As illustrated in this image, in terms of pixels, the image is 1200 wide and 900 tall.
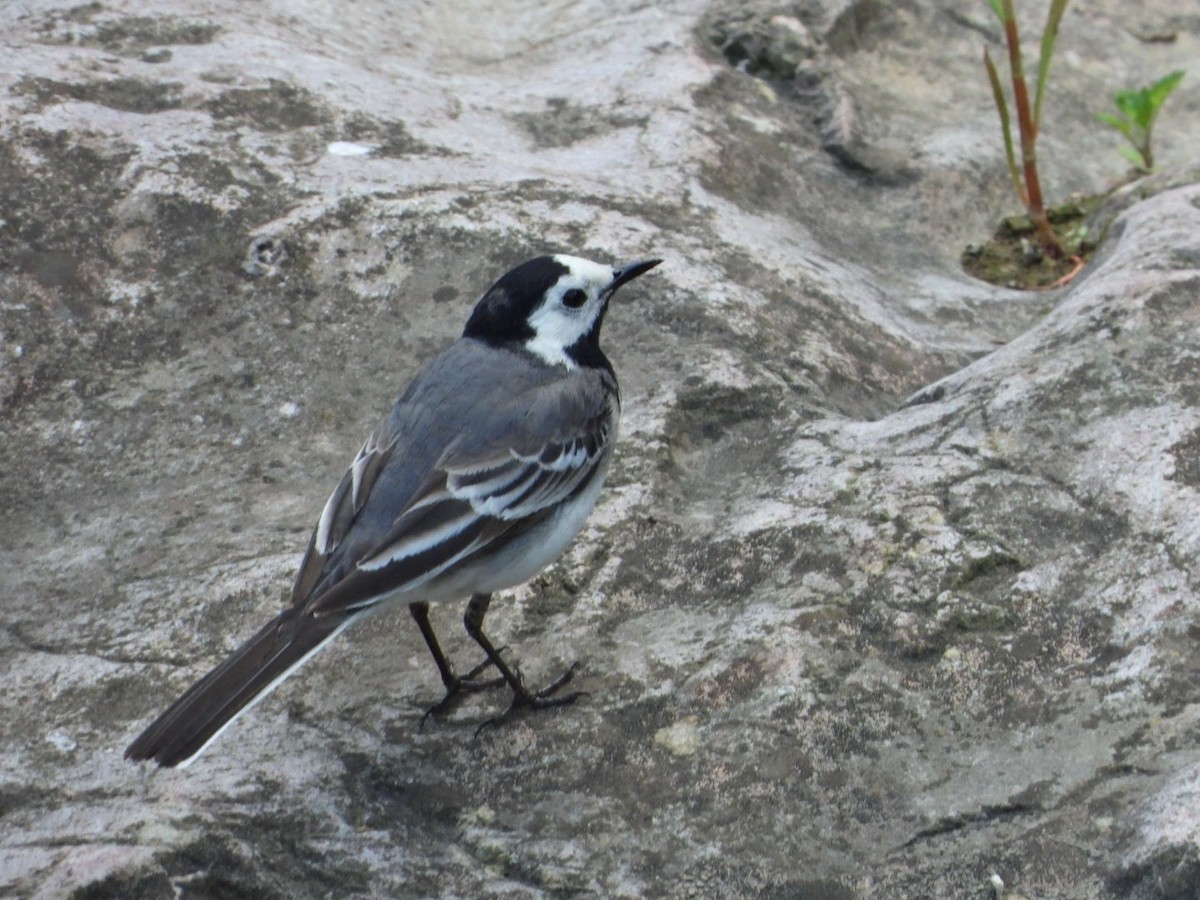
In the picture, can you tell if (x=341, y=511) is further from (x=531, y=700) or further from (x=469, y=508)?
(x=531, y=700)

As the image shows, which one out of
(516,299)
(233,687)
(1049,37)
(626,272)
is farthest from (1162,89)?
(233,687)

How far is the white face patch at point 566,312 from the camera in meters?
4.21

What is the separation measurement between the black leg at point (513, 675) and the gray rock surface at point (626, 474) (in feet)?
0.27

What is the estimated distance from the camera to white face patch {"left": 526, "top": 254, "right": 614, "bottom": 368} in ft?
13.8

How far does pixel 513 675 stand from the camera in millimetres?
3635

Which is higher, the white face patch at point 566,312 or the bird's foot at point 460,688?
the white face patch at point 566,312

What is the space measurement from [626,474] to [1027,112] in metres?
2.68

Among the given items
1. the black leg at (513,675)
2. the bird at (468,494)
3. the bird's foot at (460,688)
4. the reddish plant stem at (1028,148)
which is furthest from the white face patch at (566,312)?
the reddish plant stem at (1028,148)

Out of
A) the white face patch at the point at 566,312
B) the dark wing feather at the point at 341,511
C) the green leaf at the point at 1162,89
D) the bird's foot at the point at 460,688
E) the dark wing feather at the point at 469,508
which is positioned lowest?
the bird's foot at the point at 460,688

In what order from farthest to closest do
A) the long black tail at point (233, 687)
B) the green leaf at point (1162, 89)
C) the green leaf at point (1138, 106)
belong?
the green leaf at point (1138, 106) → the green leaf at point (1162, 89) → the long black tail at point (233, 687)

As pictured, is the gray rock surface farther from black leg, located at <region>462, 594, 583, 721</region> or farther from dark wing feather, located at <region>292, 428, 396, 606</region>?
dark wing feather, located at <region>292, 428, 396, 606</region>

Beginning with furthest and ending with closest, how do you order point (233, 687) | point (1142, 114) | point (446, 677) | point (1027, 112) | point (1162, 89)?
point (1142, 114)
point (1162, 89)
point (1027, 112)
point (446, 677)
point (233, 687)

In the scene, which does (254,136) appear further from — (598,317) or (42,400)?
(598,317)

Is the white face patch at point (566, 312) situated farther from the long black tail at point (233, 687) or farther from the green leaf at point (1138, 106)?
the green leaf at point (1138, 106)
